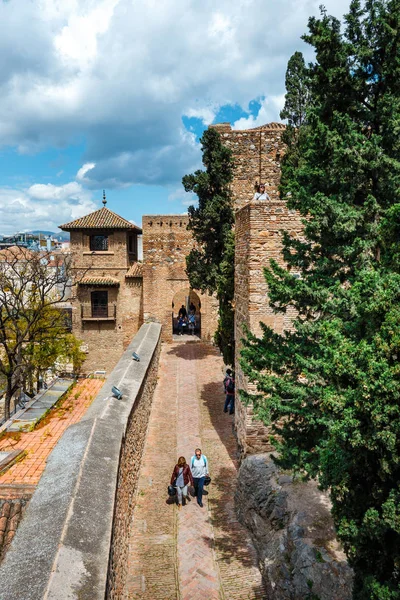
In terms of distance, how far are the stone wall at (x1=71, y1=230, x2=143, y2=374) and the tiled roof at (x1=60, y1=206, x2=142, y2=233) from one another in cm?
42

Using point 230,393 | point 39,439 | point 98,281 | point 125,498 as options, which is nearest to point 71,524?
point 125,498

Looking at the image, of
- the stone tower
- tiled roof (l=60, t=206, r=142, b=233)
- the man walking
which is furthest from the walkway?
tiled roof (l=60, t=206, r=142, b=233)

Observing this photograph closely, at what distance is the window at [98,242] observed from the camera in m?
24.1

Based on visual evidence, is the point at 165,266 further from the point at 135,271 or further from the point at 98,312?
the point at 98,312

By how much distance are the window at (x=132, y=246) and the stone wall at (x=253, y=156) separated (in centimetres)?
1029

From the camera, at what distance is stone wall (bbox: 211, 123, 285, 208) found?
14.9 metres

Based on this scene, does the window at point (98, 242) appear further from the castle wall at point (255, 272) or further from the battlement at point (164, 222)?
the castle wall at point (255, 272)

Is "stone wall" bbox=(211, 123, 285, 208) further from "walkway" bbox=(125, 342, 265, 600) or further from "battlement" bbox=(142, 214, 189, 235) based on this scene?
"walkway" bbox=(125, 342, 265, 600)

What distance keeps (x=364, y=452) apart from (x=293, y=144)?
424 inches

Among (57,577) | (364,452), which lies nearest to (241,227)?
(364,452)

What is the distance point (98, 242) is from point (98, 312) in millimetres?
3996

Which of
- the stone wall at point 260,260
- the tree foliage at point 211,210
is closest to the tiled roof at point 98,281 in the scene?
the tree foliage at point 211,210

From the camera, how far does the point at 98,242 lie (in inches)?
952

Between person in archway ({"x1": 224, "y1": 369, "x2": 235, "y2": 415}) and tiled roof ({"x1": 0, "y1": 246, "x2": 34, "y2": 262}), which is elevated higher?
tiled roof ({"x1": 0, "y1": 246, "x2": 34, "y2": 262})
